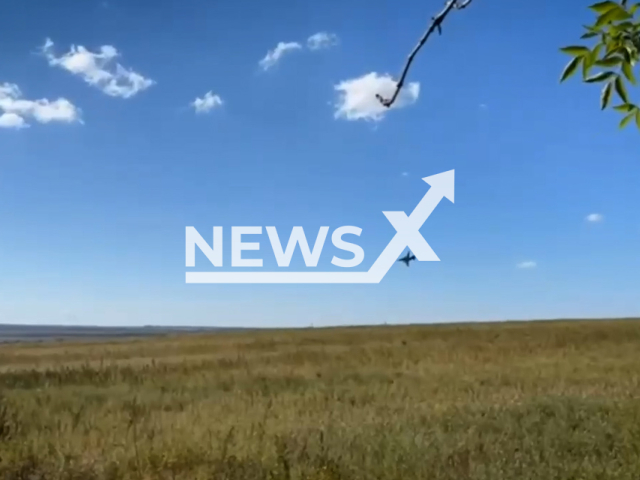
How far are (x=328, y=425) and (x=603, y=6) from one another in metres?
6.99

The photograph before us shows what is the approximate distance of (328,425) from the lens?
8055mm

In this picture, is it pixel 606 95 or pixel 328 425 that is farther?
pixel 328 425

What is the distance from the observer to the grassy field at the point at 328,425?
5777 millimetres

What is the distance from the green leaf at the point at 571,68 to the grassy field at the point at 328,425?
14.0 ft

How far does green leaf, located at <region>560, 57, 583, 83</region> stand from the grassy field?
14.0ft

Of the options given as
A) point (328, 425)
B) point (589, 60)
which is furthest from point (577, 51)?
point (328, 425)

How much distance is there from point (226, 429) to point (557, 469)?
361cm

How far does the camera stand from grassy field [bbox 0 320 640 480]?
227 inches

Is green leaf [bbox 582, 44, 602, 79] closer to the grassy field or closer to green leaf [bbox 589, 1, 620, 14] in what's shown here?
green leaf [bbox 589, 1, 620, 14]

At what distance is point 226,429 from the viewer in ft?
26.1

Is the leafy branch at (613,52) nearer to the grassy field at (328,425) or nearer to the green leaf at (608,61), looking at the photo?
the green leaf at (608,61)

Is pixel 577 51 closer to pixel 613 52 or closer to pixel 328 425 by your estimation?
pixel 613 52

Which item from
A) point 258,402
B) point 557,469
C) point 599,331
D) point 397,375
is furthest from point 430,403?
point 599,331

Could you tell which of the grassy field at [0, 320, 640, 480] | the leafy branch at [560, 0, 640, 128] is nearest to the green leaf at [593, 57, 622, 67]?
the leafy branch at [560, 0, 640, 128]
